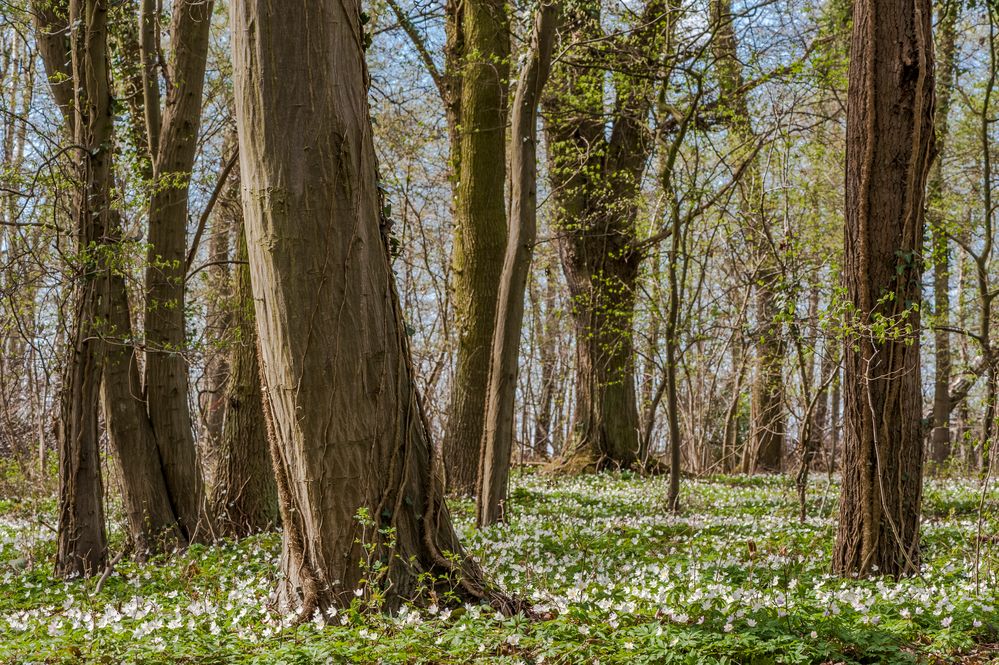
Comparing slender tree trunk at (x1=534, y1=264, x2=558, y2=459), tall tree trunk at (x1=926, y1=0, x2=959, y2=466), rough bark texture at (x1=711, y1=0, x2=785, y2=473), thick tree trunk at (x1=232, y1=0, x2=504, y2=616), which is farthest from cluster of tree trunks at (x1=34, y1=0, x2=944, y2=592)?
slender tree trunk at (x1=534, y1=264, x2=558, y2=459)

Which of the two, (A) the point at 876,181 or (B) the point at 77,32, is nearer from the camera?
(A) the point at 876,181

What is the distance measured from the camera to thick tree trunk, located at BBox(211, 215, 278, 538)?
29.7ft

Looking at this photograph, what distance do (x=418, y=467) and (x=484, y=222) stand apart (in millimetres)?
6672

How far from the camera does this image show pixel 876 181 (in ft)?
18.2

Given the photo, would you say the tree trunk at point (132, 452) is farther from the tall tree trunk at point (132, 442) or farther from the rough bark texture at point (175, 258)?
the rough bark texture at point (175, 258)

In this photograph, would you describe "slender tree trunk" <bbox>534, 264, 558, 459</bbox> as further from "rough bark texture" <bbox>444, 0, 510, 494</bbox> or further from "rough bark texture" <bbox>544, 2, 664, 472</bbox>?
"rough bark texture" <bbox>444, 0, 510, 494</bbox>

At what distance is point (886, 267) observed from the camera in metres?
5.58

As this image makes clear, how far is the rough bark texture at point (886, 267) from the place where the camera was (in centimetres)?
549

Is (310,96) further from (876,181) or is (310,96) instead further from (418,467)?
(876,181)

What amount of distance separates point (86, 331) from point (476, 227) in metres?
5.34

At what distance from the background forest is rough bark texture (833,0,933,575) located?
0.07 feet

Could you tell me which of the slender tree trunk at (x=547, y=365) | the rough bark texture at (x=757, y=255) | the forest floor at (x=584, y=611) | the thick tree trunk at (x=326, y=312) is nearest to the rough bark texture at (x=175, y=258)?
the forest floor at (x=584, y=611)

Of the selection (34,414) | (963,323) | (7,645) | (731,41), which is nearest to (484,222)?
(731,41)

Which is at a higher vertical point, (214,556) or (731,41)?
(731,41)
